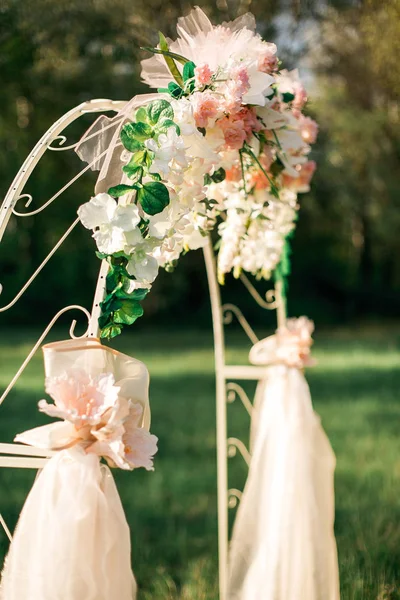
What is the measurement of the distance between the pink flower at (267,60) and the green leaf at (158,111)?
0.43 m

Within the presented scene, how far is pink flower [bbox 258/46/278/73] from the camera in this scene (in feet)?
7.66

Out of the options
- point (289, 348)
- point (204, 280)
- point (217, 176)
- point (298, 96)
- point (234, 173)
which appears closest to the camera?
point (217, 176)

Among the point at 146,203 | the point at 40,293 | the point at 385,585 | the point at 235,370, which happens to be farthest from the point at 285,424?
the point at 40,293

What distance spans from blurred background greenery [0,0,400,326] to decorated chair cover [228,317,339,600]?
2721mm

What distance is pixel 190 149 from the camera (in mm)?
2162

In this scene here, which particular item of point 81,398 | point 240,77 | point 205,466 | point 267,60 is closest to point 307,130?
point 267,60

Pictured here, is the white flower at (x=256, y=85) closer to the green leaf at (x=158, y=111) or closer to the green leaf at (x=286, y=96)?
the green leaf at (x=158, y=111)

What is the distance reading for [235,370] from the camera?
3.71 metres

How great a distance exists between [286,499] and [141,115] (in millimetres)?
1903

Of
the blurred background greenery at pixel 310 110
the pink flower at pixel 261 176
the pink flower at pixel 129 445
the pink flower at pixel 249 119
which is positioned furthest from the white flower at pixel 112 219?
the blurred background greenery at pixel 310 110

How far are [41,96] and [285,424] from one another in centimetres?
620

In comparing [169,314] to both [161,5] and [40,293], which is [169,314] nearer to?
[40,293]

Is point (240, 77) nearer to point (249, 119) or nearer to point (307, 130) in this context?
point (249, 119)

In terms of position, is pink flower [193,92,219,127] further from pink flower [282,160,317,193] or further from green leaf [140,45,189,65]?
pink flower [282,160,317,193]
